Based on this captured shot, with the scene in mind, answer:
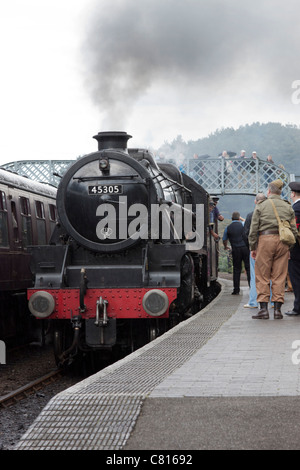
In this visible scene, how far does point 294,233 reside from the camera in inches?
390

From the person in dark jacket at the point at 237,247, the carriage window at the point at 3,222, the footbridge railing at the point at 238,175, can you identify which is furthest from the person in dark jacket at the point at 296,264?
the footbridge railing at the point at 238,175

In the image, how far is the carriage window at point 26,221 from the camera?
501 inches

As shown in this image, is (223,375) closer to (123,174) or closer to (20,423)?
(20,423)

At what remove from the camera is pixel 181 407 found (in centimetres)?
435

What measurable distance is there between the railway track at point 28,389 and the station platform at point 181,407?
6.78ft

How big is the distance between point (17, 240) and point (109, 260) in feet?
10.3

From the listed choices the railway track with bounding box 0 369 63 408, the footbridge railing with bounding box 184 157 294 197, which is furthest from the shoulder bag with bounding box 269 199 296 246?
the footbridge railing with bounding box 184 157 294 197

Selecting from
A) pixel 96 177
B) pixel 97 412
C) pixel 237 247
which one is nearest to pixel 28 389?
pixel 96 177

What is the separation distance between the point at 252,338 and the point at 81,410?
12.2ft

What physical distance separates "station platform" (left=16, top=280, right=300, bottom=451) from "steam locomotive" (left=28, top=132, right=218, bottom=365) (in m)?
2.55

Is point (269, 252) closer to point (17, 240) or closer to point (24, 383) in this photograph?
point (24, 383)

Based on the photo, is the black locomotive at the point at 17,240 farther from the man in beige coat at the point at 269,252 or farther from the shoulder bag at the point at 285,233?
the shoulder bag at the point at 285,233

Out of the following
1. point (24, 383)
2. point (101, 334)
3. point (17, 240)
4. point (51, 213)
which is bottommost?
point (24, 383)

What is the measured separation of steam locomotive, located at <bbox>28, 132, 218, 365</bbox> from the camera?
355 inches
